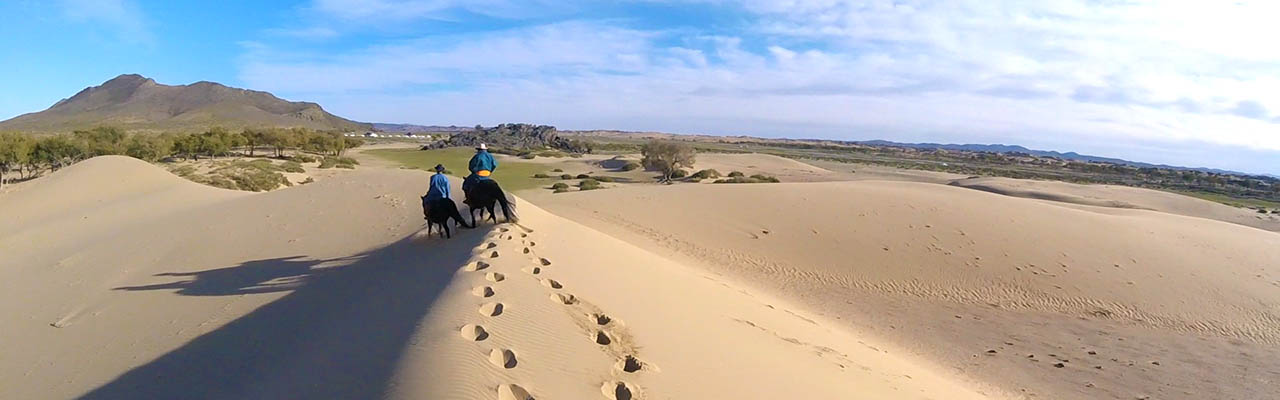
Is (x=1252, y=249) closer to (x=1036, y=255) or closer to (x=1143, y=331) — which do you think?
(x=1036, y=255)

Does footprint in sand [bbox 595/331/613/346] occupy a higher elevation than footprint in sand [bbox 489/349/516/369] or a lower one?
lower

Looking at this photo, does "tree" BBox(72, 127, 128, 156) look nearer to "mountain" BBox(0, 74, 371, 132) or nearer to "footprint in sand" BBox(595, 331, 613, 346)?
"footprint in sand" BBox(595, 331, 613, 346)

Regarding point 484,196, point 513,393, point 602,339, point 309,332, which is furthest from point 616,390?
point 484,196

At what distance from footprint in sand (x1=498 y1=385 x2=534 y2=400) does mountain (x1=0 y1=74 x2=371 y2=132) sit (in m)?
136

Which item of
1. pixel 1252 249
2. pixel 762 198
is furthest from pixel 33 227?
pixel 1252 249

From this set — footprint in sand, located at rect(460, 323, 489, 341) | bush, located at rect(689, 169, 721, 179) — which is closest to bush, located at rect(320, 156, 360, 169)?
bush, located at rect(689, 169, 721, 179)

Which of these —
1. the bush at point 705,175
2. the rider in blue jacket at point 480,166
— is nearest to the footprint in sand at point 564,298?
the rider in blue jacket at point 480,166

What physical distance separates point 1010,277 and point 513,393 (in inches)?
479

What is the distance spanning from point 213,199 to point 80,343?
1020 cm

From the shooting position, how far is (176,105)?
151000mm

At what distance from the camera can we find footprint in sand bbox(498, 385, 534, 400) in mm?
3656

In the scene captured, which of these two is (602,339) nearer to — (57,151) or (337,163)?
(57,151)

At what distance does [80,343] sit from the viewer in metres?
6.68

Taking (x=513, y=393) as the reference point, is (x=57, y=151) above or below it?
above
